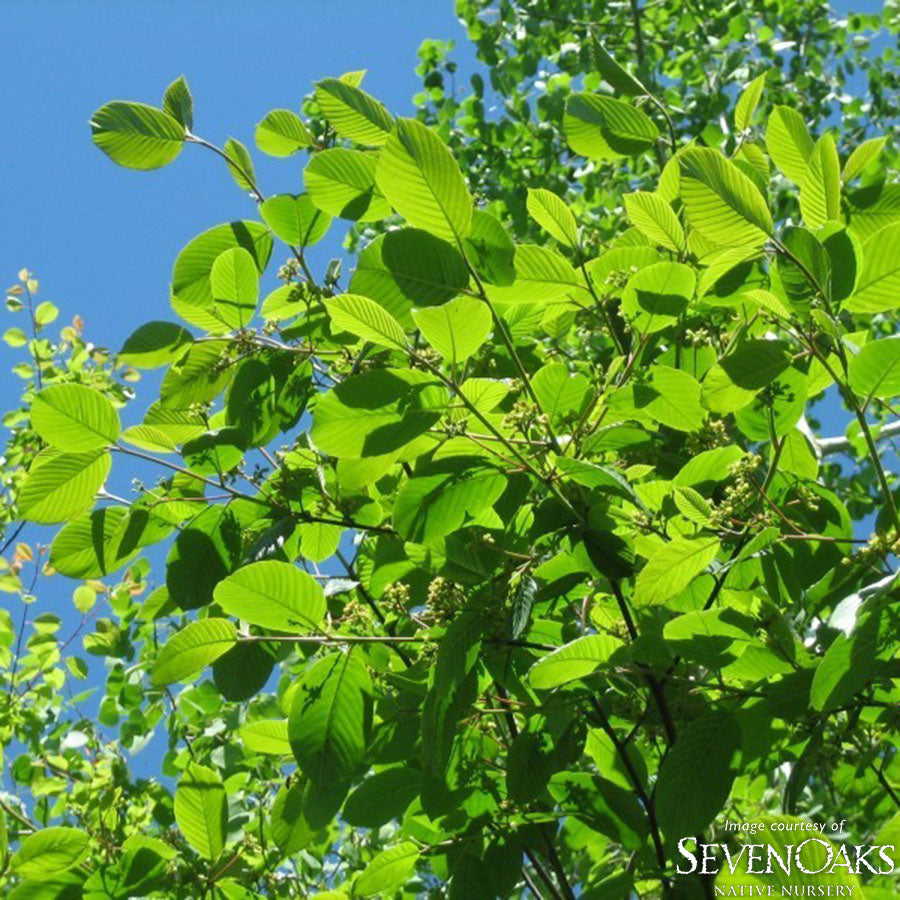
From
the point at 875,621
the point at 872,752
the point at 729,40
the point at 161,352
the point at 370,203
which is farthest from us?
the point at 729,40

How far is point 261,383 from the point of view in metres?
1.55

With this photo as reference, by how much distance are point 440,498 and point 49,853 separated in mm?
819

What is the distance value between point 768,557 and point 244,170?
835 millimetres

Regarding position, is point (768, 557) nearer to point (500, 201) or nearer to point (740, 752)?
point (740, 752)

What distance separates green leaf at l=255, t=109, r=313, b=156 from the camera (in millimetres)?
1598

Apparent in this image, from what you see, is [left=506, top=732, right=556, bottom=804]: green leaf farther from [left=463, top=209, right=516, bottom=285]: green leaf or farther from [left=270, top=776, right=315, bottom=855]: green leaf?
[left=463, top=209, right=516, bottom=285]: green leaf

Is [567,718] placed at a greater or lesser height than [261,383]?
lesser

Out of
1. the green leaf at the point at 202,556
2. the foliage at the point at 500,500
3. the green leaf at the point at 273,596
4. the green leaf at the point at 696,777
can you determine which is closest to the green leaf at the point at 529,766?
the foliage at the point at 500,500

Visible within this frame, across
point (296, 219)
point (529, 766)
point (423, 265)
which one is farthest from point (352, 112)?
point (529, 766)

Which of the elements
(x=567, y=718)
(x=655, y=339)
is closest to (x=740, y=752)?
(x=567, y=718)

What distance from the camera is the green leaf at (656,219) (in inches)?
57.3

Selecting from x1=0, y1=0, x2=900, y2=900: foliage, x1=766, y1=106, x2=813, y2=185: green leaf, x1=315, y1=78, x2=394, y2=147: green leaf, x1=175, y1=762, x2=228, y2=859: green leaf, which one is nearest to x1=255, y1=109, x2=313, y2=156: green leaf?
x1=0, y1=0, x2=900, y2=900: foliage

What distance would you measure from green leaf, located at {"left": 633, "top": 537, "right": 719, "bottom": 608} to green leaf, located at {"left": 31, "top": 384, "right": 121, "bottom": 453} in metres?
0.66

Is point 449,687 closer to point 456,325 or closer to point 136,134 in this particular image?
point 456,325
